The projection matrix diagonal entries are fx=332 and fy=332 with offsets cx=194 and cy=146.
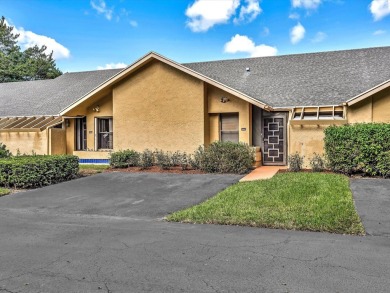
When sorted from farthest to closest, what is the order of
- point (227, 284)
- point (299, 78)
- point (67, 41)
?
point (67, 41)
point (299, 78)
point (227, 284)

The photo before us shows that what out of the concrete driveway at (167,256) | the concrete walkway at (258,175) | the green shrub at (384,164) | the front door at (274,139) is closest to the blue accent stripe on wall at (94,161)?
the concrete walkway at (258,175)

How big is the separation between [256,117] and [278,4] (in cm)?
1058

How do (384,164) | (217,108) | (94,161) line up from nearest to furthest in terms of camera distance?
1. (384,164)
2. (217,108)
3. (94,161)

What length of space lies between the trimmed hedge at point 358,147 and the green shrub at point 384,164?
2.1 inches

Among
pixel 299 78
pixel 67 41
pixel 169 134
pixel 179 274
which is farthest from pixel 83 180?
pixel 67 41

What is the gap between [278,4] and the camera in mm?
22672

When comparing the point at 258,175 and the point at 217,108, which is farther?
the point at 217,108

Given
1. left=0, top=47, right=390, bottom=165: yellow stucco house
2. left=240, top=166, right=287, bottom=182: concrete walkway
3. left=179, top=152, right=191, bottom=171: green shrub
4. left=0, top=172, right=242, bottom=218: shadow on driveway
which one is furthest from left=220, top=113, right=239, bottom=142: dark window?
left=0, top=172, right=242, bottom=218: shadow on driveway

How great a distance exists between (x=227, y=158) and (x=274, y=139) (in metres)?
3.87

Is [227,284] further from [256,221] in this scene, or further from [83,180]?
[83,180]

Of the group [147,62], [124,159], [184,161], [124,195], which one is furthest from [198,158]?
[147,62]

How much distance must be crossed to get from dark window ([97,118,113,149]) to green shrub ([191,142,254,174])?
7.33 metres

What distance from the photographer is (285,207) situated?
25.2 feet

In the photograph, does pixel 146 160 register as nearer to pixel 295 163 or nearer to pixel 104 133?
pixel 104 133
